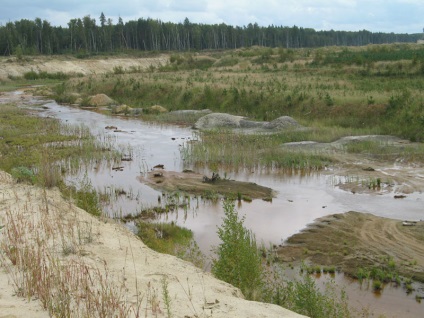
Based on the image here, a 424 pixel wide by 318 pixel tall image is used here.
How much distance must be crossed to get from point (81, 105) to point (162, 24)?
266 ft

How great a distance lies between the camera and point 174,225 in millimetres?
11820

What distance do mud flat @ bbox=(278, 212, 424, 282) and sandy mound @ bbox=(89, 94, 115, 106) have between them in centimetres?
3011

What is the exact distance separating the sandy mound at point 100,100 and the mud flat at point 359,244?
30106mm

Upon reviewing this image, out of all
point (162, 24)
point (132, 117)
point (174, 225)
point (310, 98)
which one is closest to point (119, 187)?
point (174, 225)

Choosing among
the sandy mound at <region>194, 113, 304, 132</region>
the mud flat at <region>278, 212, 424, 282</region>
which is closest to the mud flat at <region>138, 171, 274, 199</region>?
the mud flat at <region>278, 212, 424, 282</region>

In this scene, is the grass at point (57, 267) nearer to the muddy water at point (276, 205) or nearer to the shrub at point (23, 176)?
the shrub at point (23, 176)

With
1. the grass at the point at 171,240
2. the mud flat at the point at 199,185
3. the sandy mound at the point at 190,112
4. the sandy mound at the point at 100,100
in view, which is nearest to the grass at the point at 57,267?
the grass at the point at 171,240

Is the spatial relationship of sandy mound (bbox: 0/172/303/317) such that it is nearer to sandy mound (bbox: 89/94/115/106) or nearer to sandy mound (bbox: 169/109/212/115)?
sandy mound (bbox: 169/109/212/115)

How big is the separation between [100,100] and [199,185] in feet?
86.3

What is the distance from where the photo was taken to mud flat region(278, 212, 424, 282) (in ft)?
31.2

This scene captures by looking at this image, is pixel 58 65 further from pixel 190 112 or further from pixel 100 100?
pixel 190 112

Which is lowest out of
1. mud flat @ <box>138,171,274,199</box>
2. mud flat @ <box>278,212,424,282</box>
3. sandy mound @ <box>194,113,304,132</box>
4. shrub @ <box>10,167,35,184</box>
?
mud flat @ <box>278,212,424,282</box>

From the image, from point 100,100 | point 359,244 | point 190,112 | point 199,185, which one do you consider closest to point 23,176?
point 199,185

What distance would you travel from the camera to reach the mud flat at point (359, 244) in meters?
9.51
